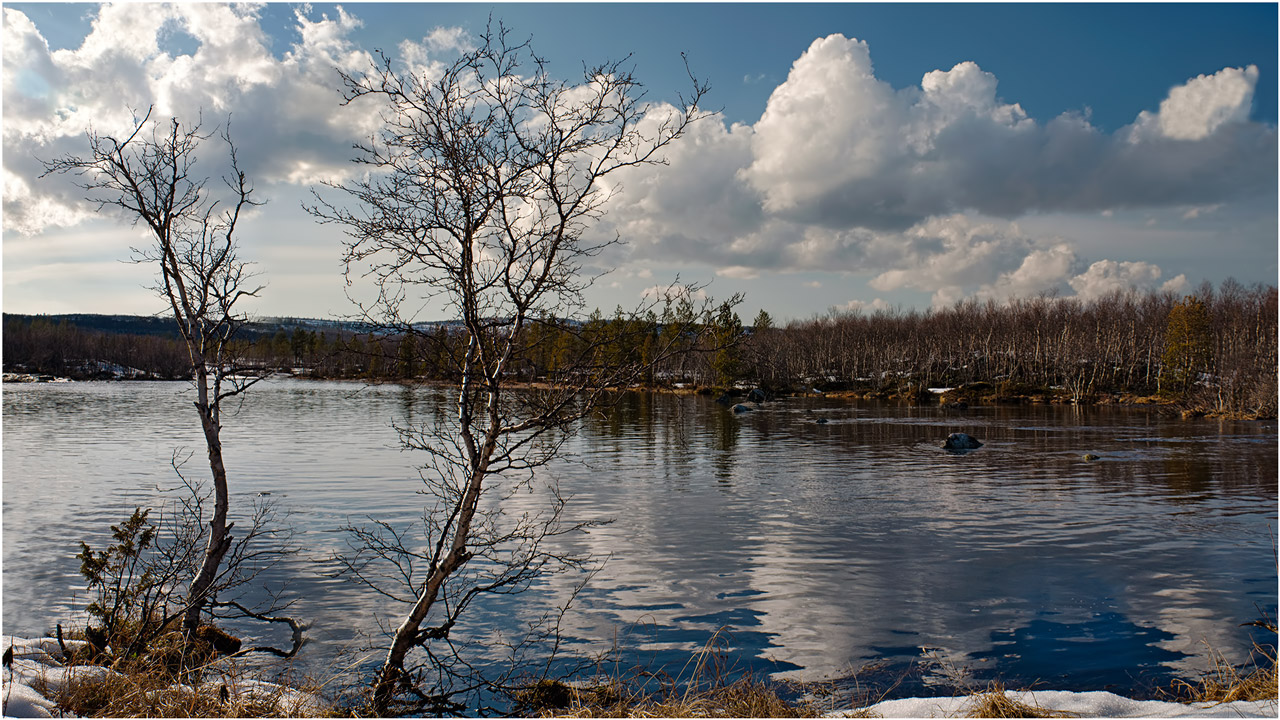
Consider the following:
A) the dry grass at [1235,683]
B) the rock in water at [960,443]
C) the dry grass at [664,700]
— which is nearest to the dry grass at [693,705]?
the dry grass at [664,700]

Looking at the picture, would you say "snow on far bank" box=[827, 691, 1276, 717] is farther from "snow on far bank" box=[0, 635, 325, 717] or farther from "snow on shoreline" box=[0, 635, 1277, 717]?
"snow on far bank" box=[0, 635, 325, 717]

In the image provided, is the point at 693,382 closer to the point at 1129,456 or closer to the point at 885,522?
the point at 1129,456

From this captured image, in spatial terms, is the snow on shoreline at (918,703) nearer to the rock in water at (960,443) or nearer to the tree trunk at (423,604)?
the tree trunk at (423,604)

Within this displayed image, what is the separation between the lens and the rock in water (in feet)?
123

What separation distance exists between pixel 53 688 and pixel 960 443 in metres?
36.5

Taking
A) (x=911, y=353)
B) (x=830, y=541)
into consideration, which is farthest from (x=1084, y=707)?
(x=911, y=353)

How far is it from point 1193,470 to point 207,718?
33.3m

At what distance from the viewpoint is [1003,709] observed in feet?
25.2

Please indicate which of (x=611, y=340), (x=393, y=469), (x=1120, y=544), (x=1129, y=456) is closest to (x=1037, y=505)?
(x=1120, y=544)

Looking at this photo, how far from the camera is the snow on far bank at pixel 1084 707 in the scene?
7.41 m

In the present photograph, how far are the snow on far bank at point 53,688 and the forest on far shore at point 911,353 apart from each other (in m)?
3.33

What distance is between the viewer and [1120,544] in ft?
59.5

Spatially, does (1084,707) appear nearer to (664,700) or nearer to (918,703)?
(918,703)

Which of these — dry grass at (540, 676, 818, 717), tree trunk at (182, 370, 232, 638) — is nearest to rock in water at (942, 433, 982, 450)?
dry grass at (540, 676, 818, 717)
